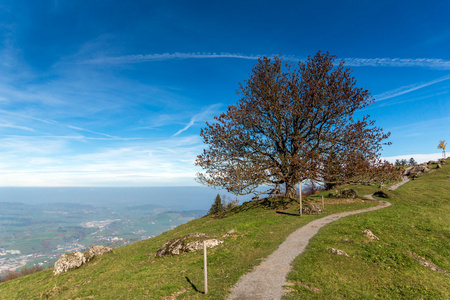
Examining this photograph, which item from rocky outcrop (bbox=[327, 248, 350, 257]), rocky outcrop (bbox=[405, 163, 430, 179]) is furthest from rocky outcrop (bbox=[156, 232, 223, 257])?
rocky outcrop (bbox=[405, 163, 430, 179])

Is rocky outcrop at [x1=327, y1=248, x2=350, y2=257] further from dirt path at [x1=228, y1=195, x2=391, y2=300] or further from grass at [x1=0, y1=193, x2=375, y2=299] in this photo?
grass at [x1=0, y1=193, x2=375, y2=299]

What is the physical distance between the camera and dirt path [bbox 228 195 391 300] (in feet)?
29.7

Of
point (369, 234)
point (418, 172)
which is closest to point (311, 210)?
point (369, 234)

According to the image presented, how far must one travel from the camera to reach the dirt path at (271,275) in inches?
357

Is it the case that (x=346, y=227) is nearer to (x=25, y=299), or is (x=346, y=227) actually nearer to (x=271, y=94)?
(x=271, y=94)

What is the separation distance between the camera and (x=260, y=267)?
38.7 ft

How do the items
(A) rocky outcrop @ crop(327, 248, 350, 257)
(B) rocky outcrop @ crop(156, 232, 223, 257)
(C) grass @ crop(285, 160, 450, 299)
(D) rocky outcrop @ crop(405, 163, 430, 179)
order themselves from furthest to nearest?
(D) rocky outcrop @ crop(405, 163, 430, 179) < (B) rocky outcrop @ crop(156, 232, 223, 257) < (A) rocky outcrop @ crop(327, 248, 350, 257) < (C) grass @ crop(285, 160, 450, 299)

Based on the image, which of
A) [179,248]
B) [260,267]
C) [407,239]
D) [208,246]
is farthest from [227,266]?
[407,239]

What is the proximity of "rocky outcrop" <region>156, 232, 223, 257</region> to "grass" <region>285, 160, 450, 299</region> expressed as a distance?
6909 mm

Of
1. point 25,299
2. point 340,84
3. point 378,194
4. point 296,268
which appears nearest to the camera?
point 296,268

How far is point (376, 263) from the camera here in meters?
12.1

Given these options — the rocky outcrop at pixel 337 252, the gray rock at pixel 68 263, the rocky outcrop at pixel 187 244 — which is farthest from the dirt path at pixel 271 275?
the gray rock at pixel 68 263

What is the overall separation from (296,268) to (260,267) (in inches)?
74.6

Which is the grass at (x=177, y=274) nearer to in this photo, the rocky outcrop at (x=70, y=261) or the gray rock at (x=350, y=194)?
the rocky outcrop at (x=70, y=261)
